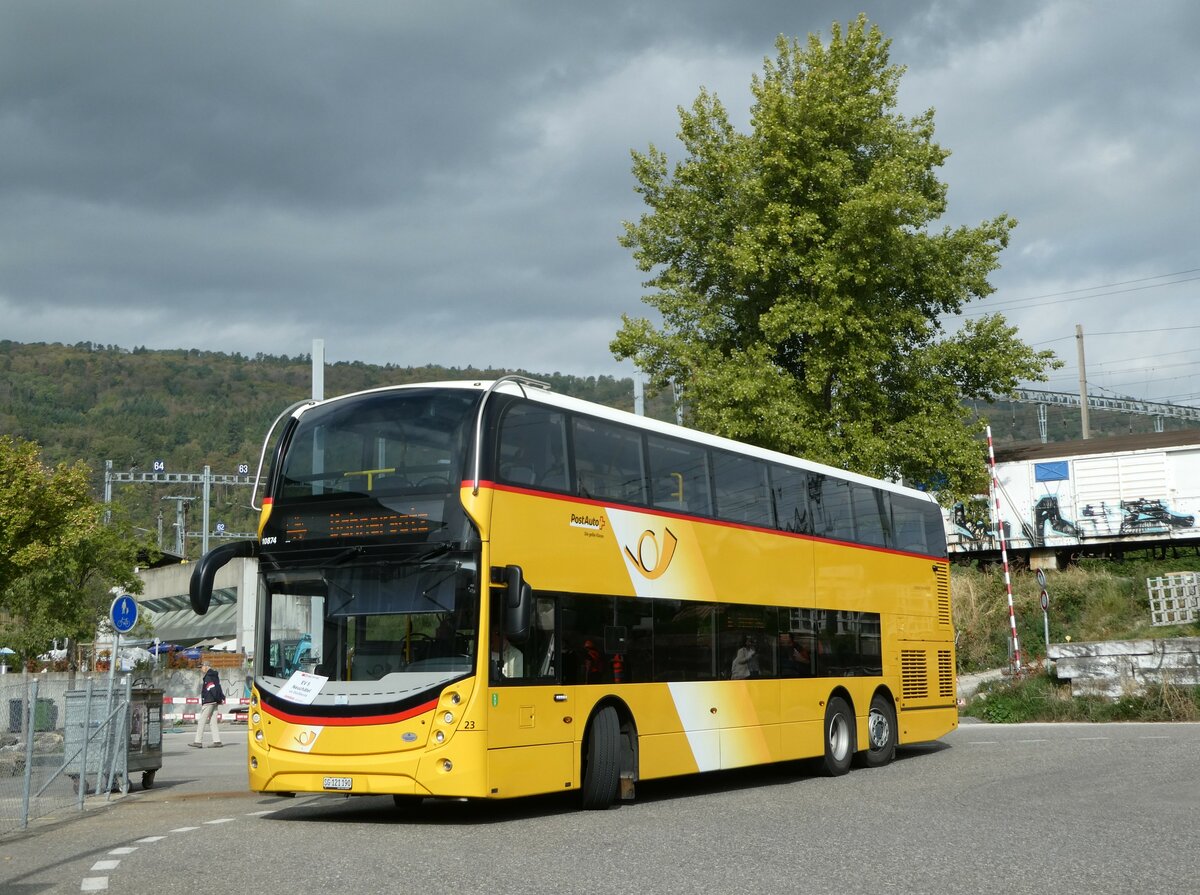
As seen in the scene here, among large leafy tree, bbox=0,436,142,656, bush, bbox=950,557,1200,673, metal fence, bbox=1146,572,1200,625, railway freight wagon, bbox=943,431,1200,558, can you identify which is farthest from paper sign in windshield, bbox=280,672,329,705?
railway freight wagon, bbox=943,431,1200,558

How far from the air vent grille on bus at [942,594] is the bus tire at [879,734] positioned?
2.46 metres

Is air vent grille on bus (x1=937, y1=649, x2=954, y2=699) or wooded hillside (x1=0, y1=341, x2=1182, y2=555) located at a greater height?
wooded hillside (x1=0, y1=341, x2=1182, y2=555)

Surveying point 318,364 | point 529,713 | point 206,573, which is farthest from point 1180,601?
point 206,573

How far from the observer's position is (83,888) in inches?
331

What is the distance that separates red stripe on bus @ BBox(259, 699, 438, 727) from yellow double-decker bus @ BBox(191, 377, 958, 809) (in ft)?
0.05

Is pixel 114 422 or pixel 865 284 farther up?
pixel 114 422

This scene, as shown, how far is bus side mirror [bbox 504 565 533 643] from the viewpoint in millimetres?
11531

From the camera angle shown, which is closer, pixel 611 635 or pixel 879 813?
pixel 879 813

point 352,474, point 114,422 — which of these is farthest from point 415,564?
point 114,422

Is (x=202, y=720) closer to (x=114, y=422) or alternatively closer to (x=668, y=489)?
(x=668, y=489)

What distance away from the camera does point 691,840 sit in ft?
34.3

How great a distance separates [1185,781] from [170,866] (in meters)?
10.5

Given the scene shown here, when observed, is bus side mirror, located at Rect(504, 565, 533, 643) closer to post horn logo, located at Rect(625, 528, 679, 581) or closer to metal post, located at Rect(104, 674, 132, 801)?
Result: post horn logo, located at Rect(625, 528, 679, 581)

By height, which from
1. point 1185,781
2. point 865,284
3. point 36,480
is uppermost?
point 865,284
